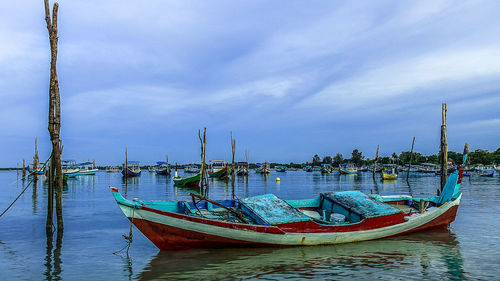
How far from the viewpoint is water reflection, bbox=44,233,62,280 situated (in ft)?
29.2

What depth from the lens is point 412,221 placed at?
12.9 metres

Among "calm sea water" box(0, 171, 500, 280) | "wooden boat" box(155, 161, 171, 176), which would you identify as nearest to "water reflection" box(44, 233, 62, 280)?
"calm sea water" box(0, 171, 500, 280)

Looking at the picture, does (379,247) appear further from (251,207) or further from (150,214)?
(150,214)

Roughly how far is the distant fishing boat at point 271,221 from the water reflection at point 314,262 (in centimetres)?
33

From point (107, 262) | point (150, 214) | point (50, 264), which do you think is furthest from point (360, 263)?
point (50, 264)

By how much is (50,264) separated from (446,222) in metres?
14.0

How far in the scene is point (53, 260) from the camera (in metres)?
10.3

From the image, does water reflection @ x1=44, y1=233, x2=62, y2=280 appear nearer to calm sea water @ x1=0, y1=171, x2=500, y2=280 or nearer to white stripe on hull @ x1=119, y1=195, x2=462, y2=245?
calm sea water @ x1=0, y1=171, x2=500, y2=280

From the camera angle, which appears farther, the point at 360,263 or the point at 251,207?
the point at 251,207

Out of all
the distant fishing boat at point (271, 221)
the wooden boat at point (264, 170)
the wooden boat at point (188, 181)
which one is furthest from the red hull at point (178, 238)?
the wooden boat at point (264, 170)

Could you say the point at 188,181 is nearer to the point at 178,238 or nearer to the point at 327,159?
the point at 178,238

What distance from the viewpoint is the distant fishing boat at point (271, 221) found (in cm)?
1011

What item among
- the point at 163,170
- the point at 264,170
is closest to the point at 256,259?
the point at 264,170

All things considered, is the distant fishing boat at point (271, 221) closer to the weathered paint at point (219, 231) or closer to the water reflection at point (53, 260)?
the weathered paint at point (219, 231)
